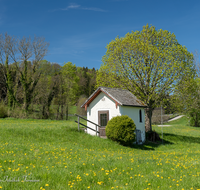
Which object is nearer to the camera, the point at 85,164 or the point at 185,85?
the point at 85,164

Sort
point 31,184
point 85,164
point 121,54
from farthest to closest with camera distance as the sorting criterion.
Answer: point 121,54, point 85,164, point 31,184

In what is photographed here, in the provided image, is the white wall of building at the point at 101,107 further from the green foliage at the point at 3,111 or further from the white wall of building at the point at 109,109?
the green foliage at the point at 3,111

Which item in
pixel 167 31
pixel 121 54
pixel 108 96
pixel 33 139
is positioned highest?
pixel 167 31

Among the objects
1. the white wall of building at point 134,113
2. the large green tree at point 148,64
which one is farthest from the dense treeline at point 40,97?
the white wall of building at point 134,113

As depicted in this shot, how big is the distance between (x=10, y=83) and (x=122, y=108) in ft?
91.8

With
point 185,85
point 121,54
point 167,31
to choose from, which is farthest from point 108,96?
point 167,31

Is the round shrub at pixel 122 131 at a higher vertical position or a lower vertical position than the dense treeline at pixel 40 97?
lower

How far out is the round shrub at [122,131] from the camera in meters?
17.3

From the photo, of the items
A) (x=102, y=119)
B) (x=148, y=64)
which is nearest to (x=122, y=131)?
(x=102, y=119)

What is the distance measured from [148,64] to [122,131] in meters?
10.7

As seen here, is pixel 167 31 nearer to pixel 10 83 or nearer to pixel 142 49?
pixel 142 49

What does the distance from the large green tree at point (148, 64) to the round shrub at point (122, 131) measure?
7357mm

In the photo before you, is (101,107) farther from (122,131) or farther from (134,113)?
(122,131)

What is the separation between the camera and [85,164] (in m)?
8.13
